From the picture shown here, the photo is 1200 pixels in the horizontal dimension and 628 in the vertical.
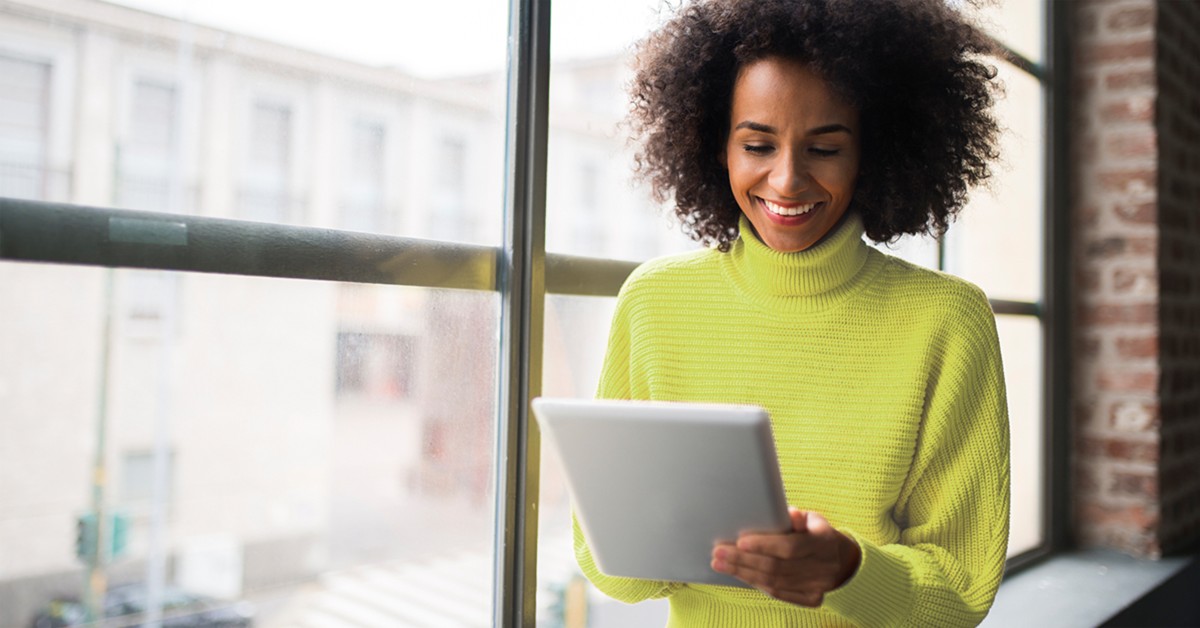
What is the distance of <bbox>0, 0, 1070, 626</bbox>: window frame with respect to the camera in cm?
93

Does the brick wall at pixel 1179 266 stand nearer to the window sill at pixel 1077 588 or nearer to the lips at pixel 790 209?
the window sill at pixel 1077 588

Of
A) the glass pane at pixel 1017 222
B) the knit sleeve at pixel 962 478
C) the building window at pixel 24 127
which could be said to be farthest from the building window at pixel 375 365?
the glass pane at pixel 1017 222

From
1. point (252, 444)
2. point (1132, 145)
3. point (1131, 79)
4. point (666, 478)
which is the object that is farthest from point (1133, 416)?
point (252, 444)

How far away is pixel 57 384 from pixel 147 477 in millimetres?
128

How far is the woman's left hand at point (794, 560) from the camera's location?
0.87 meters

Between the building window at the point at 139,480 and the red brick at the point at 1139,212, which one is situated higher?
the red brick at the point at 1139,212

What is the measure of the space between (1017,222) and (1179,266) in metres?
0.45

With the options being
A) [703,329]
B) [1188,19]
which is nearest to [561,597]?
[703,329]

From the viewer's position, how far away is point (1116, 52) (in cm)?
268

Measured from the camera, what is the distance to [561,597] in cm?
150

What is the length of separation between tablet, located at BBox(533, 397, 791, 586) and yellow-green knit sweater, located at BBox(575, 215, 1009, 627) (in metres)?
0.21

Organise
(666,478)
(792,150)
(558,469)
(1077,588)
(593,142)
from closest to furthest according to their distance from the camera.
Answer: (666,478), (792,150), (558,469), (593,142), (1077,588)

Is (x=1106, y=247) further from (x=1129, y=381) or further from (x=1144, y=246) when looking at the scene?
(x=1129, y=381)

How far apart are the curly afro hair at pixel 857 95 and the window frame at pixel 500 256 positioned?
0.17 meters
